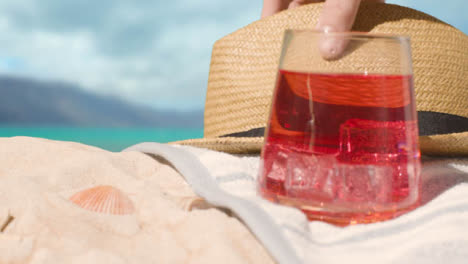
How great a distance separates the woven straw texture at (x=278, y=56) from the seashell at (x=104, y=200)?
14.7 inches

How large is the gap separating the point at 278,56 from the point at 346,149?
62cm

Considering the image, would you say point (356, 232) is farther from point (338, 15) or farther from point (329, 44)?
point (338, 15)

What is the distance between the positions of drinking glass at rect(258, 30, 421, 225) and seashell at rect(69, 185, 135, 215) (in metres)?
0.18

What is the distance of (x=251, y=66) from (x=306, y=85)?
618mm

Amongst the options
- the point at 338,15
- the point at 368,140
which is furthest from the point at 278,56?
the point at 368,140

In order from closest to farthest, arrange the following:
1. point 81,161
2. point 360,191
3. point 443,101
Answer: point 360,191, point 81,161, point 443,101

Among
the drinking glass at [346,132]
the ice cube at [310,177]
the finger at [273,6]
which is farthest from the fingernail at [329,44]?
the finger at [273,6]

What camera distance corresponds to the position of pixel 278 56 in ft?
3.65

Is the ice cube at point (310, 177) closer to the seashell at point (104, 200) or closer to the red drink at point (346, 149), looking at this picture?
the red drink at point (346, 149)

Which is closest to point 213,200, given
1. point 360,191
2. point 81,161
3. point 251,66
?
point 360,191

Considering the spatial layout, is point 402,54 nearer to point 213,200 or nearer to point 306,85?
point 306,85

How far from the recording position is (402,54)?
56 centimetres

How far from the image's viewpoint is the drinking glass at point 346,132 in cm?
51

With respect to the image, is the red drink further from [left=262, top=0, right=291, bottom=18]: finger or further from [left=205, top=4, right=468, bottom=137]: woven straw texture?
[left=262, top=0, right=291, bottom=18]: finger
